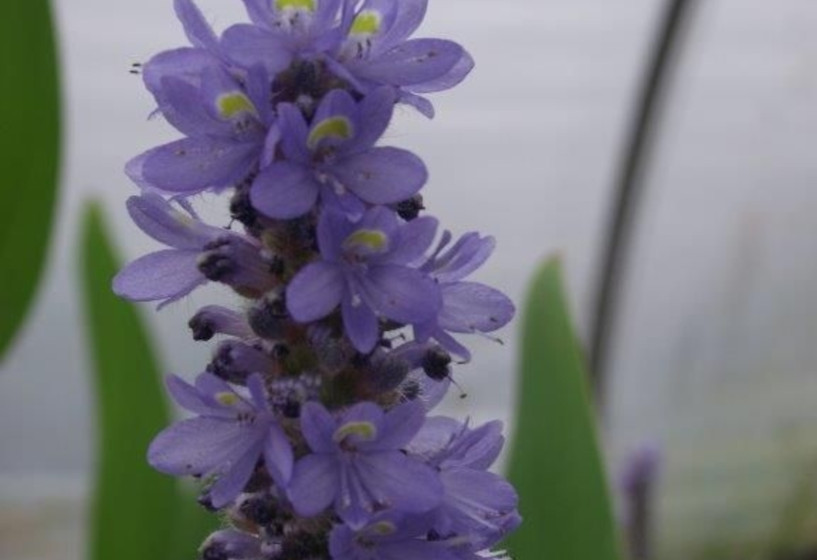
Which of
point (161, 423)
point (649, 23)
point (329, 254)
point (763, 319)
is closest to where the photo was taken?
point (329, 254)

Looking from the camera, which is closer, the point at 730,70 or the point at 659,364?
the point at 730,70

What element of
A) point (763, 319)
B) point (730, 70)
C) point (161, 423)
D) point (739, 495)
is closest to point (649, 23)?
point (730, 70)

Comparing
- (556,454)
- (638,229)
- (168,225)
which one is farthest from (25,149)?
(638,229)

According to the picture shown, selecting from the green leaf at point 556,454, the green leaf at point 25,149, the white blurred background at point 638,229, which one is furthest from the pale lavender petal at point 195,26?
the white blurred background at point 638,229

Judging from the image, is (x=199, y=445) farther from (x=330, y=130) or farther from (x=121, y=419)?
(x=121, y=419)

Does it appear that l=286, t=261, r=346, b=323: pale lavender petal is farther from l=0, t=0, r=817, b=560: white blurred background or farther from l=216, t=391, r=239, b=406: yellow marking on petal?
l=0, t=0, r=817, b=560: white blurred background

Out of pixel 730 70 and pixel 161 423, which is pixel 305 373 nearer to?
pixel 161 423
